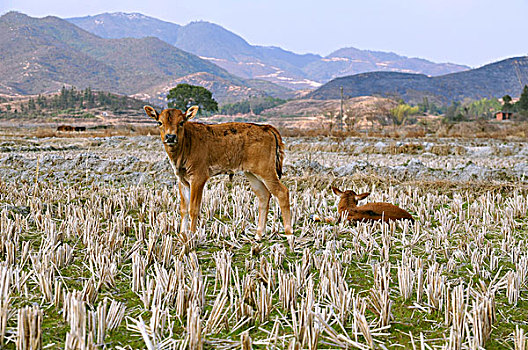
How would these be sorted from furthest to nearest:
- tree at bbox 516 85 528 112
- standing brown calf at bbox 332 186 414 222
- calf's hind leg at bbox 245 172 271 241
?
tree at bbox 516 85 528 112
standing brown calf at bbox 332 186 414 222
calf's hind leg at bbox 245 172 271 241

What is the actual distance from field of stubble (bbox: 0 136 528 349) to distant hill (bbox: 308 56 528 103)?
127595mm

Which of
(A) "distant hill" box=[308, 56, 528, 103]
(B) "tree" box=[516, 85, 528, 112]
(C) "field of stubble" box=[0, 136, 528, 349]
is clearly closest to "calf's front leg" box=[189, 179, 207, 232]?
(C) "field of stubble" box=[0, 136, 528, 349]

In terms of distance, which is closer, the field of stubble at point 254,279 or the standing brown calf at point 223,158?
the field of stubble at point 254,279

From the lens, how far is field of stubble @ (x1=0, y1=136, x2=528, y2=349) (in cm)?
259

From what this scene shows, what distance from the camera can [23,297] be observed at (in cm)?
313

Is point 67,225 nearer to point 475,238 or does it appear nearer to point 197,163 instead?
point 197,163

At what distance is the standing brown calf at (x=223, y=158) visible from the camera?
15.3ft

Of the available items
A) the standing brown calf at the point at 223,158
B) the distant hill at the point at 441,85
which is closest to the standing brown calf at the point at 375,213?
the standing brown calf at the point at 223,158

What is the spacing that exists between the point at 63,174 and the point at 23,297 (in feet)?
22.2

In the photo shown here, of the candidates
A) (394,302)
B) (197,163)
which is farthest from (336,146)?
(394,302)

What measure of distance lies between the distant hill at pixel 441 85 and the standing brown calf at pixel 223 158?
128015mm

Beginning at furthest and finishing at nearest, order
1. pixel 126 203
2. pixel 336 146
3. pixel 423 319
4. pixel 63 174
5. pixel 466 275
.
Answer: pixel 336 146 → pixel 63 174 → pixel 126 203 → pixel 466 275 → pixel 423 319

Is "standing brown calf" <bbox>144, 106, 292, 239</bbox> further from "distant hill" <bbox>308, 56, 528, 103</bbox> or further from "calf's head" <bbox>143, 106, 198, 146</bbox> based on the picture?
"distant hill" <bbox>308, 56, 528, 103</bbox>

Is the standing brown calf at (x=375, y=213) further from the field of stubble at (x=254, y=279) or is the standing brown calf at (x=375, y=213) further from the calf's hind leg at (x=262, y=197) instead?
the calf's hind leg at (x=262, y=197)
